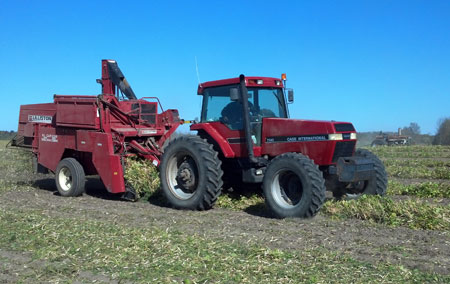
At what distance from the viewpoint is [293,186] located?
301 inches

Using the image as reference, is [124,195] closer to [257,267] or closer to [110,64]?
[110,64]

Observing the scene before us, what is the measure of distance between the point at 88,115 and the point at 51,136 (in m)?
1.59

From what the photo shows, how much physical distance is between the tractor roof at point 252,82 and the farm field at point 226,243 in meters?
2.08

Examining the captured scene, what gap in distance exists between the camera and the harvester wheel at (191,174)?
822cm

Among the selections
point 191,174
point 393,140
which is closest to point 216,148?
point 191,174

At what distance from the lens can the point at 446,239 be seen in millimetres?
5961

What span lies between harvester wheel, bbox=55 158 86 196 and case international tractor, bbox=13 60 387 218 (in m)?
0.02

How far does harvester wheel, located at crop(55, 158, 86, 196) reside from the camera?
10242 millimetres

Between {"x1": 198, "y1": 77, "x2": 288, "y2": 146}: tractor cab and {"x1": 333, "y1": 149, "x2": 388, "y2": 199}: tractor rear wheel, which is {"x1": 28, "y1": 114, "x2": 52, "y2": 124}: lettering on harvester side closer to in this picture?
{"x1": 198, "y1": 77, "x2": 288, "y2": 146}: tractor cab

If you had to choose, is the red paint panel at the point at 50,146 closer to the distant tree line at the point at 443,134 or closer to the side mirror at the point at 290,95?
the side mirror at the point at 290,95

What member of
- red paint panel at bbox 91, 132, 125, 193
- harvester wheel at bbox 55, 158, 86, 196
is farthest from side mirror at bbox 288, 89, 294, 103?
harvester wheel at bbox 55, 158, 86, 196

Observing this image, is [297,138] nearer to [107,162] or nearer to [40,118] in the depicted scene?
[107,162]

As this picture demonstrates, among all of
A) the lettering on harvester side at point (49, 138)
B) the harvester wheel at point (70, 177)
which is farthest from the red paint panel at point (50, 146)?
the harvester wheel at point (70, 177)

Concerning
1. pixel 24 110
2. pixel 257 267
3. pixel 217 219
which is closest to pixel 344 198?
pixel 217 219
